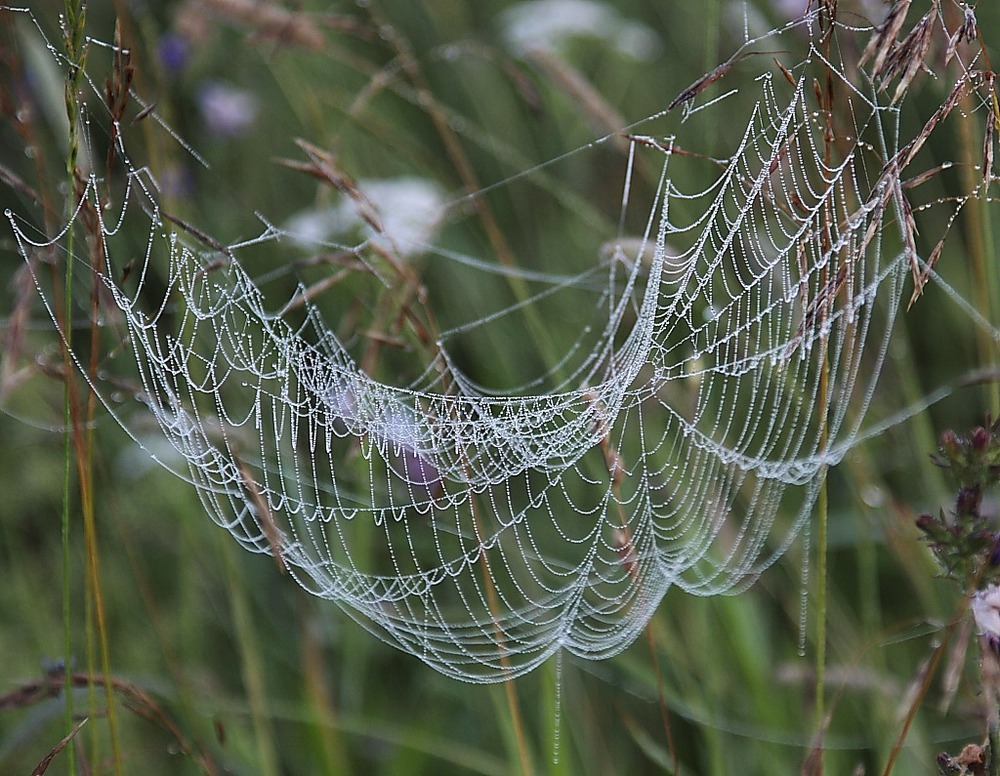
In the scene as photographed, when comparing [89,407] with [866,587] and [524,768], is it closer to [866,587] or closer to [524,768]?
[524,768]

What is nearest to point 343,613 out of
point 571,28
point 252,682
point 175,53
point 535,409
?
point 252,682

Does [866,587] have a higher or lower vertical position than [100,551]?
lower

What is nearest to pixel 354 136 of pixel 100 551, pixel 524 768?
pixel 100 551

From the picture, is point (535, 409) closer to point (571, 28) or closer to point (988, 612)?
point (988, 612)

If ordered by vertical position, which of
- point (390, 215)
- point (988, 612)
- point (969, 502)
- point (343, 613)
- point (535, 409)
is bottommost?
point (988, 612)

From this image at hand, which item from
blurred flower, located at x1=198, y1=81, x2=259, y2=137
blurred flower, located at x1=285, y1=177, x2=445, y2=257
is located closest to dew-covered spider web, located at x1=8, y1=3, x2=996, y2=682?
blurred flower, located at x1=285, y1=177, x2=445, y2=257

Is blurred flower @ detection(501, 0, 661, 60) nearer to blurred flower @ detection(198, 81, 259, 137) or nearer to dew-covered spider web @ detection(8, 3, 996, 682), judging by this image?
dew-covered spider web @ detection(8, 3, 996, 682)

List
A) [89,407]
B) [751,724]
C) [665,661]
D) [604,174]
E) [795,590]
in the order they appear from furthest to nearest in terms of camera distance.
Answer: [604,174]
[795,590]
[665,661]
[751,724]
[89,407]
